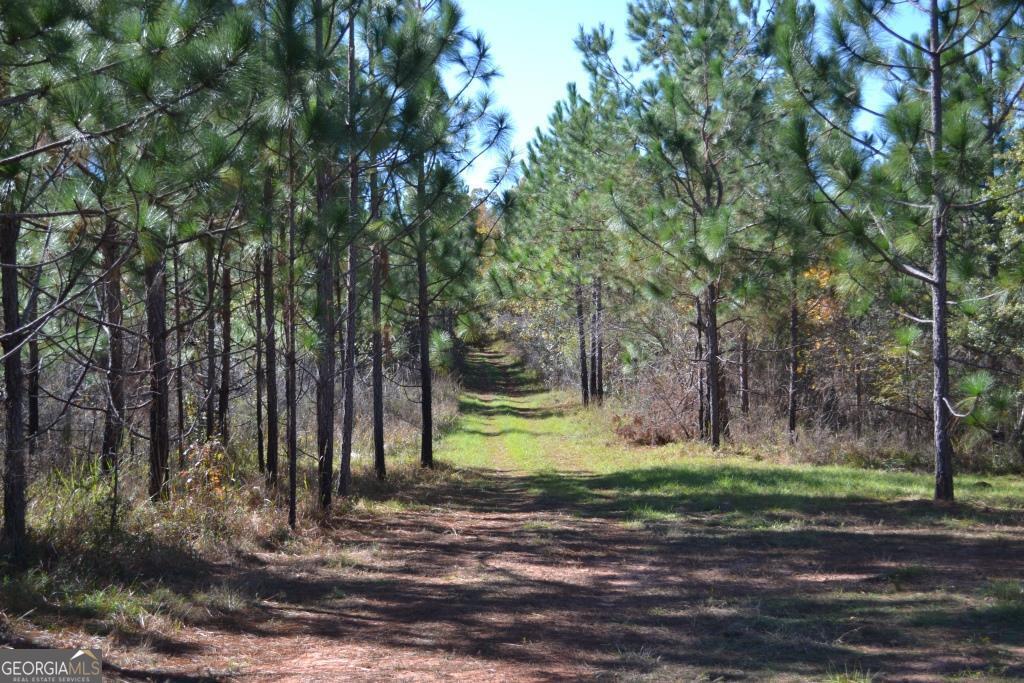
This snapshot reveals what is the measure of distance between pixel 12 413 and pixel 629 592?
4934 mm

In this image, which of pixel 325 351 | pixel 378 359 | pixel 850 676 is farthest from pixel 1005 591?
pixel 378 359

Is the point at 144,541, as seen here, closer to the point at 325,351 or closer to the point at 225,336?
the point at 325,351

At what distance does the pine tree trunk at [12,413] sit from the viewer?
6195 mm

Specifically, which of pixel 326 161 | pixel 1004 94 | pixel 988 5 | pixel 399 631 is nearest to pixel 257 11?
pixel 326 161

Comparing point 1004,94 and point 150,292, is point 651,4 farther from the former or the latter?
point 150,292

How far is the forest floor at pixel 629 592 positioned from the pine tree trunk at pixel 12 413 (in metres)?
1.16

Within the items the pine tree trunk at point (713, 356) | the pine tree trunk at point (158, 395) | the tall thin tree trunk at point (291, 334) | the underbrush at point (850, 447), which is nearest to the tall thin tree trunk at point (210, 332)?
the pine tree trunk at point (158, 395)

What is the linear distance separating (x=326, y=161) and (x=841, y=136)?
5.95 meters

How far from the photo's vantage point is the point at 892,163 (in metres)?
9.73

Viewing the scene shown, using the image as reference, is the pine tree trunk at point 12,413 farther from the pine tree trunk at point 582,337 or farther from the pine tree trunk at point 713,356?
the pine tree trunk at point 582,337

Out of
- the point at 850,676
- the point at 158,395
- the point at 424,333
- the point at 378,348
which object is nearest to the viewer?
the point at 850,676

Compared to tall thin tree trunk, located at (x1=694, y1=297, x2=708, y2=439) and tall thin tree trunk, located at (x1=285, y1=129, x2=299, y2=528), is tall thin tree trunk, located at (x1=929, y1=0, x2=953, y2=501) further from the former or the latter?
tall thin tree trunk, located at (x1=694, y1=297, x2=708, y2=439)

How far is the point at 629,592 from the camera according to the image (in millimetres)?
7184

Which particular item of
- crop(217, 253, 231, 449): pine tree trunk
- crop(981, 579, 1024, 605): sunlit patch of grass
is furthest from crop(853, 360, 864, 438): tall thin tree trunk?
crop(217, 253, 231, 449): pine tree trunk
